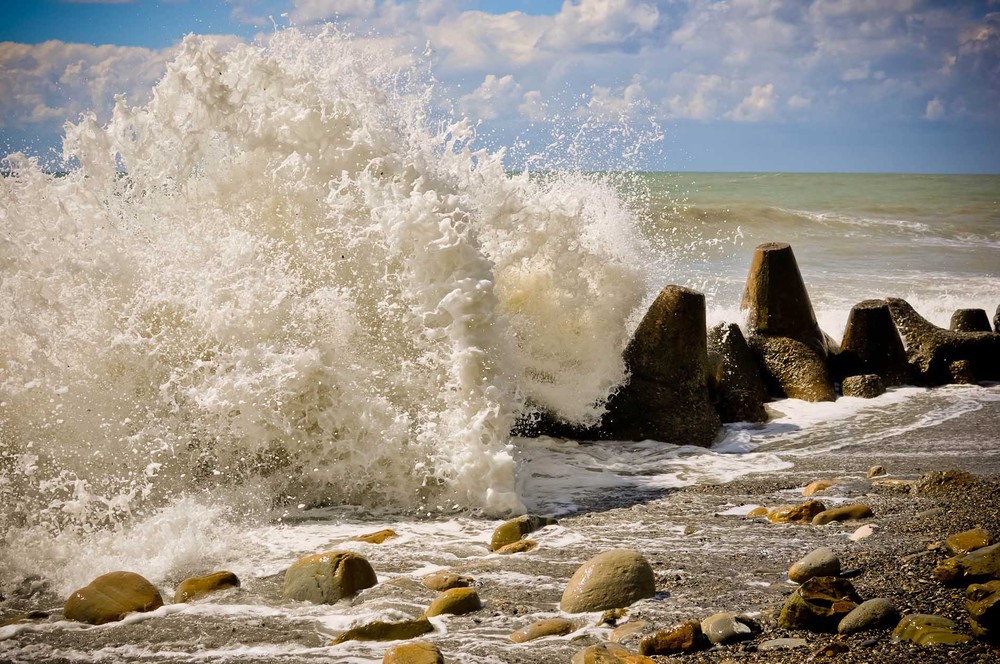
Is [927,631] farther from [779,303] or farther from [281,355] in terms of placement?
[779,303]

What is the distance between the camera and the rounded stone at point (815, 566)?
12.5 ft

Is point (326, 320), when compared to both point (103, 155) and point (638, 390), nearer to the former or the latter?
point (103, 155)

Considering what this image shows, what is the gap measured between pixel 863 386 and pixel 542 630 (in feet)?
18.7

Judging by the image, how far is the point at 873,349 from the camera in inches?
341

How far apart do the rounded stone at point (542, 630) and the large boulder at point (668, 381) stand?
350cm

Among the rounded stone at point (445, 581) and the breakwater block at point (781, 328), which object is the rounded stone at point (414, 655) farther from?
the breakwater block at point (781, 328)

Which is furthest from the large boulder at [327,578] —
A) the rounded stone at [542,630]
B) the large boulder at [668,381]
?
the large boulder at [668,381]

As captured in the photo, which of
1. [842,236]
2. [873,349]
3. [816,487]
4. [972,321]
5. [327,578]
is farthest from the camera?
[842,236]

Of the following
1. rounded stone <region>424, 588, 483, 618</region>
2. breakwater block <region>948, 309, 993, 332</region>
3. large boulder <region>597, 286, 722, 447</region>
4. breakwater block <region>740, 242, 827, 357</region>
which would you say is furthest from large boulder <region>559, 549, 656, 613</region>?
breakwater block <region>948, 309, 993, 332</region>

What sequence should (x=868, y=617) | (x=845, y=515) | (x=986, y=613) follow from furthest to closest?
(x=845, y=515)
(x=868, y=617)
(x=986, y=613)

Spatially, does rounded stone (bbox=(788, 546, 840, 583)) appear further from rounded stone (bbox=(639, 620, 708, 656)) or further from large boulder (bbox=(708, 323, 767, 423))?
large boulder (bbox=(708, 323, 767, 423))

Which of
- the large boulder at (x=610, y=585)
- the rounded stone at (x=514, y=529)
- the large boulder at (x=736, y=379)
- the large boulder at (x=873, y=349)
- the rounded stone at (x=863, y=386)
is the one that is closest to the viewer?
the large boulder at (x=610, y=585)

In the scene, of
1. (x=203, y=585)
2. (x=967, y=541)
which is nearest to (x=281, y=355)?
(x=203, y=585)

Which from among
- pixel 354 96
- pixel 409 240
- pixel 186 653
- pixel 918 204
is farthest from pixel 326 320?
pixel 918 204
